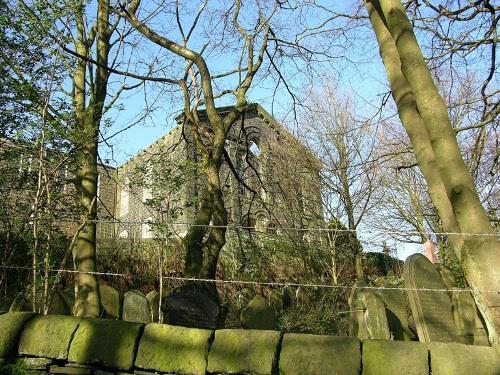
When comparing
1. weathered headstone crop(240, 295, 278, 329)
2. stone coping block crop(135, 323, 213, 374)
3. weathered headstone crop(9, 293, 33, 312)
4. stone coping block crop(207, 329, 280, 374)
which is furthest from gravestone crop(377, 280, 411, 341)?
weathered headstone crop(9, 293, 33, 312)

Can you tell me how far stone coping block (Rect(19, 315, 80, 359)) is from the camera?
3.86 m

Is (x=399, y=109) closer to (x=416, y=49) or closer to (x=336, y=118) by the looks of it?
(x=416, y=49)

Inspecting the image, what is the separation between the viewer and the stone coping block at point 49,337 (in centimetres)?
386

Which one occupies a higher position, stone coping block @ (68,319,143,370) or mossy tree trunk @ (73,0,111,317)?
mossy tree trunk @ (73,0,111,317)

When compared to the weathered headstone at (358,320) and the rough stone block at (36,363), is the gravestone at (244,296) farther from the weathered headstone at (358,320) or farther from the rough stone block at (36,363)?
the rough stone block at (36,363)

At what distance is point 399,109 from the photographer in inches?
207

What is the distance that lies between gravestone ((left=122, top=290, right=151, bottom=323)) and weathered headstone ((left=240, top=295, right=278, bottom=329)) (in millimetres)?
1700

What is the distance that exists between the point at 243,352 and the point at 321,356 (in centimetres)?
59

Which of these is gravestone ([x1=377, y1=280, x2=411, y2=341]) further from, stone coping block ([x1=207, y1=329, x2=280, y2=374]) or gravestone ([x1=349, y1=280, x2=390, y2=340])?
stone coping block ([x1=207, y1=329, x2=280, y2=374])

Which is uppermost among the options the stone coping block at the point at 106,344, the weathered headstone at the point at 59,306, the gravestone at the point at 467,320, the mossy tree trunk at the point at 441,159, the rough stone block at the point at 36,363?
the mossy tree trunk at the point at 441,159

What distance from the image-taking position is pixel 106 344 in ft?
12.4

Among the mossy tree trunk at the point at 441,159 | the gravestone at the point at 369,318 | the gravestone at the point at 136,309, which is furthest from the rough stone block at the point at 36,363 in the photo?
the gravestone at the point at 369,318

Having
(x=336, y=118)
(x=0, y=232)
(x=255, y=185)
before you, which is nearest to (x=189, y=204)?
(x=0, y=232)

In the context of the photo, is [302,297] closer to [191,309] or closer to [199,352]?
[191,309]
